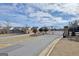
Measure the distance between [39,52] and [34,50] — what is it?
0.32ft

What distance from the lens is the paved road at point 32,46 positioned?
13.9 feet

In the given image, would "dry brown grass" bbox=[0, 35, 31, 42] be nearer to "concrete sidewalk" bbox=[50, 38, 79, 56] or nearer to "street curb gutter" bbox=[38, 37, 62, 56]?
"street curb gutter" bbox=[38, 37, 62, 56]

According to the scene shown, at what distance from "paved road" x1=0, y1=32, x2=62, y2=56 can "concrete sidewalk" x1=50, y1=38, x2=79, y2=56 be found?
0.15 meters

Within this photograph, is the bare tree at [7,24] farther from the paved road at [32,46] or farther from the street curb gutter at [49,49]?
the street curb gutter at [49,49]

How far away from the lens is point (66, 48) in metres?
4.27

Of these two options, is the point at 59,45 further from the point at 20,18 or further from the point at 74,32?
the point at 20,18

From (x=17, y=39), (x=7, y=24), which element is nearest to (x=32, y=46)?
(x=17, y=39)

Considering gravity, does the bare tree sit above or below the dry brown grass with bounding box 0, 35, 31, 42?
above

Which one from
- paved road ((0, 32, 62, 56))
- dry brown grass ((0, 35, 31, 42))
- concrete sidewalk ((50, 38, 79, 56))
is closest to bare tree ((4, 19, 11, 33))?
dry brown grass ((0, 35, 31, 42))

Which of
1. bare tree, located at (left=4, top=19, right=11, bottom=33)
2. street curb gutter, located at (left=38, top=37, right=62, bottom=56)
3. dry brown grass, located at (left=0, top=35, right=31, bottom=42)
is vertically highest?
bare tree, located at (left=4, top=19, right=11, bottom=33)

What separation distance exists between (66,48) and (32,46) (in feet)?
1.67

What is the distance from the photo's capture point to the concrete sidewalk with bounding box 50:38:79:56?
420 cm

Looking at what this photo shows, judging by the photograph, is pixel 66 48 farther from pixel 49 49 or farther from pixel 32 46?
pixel 32 46

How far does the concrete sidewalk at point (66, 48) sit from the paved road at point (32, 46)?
0.15 meters
